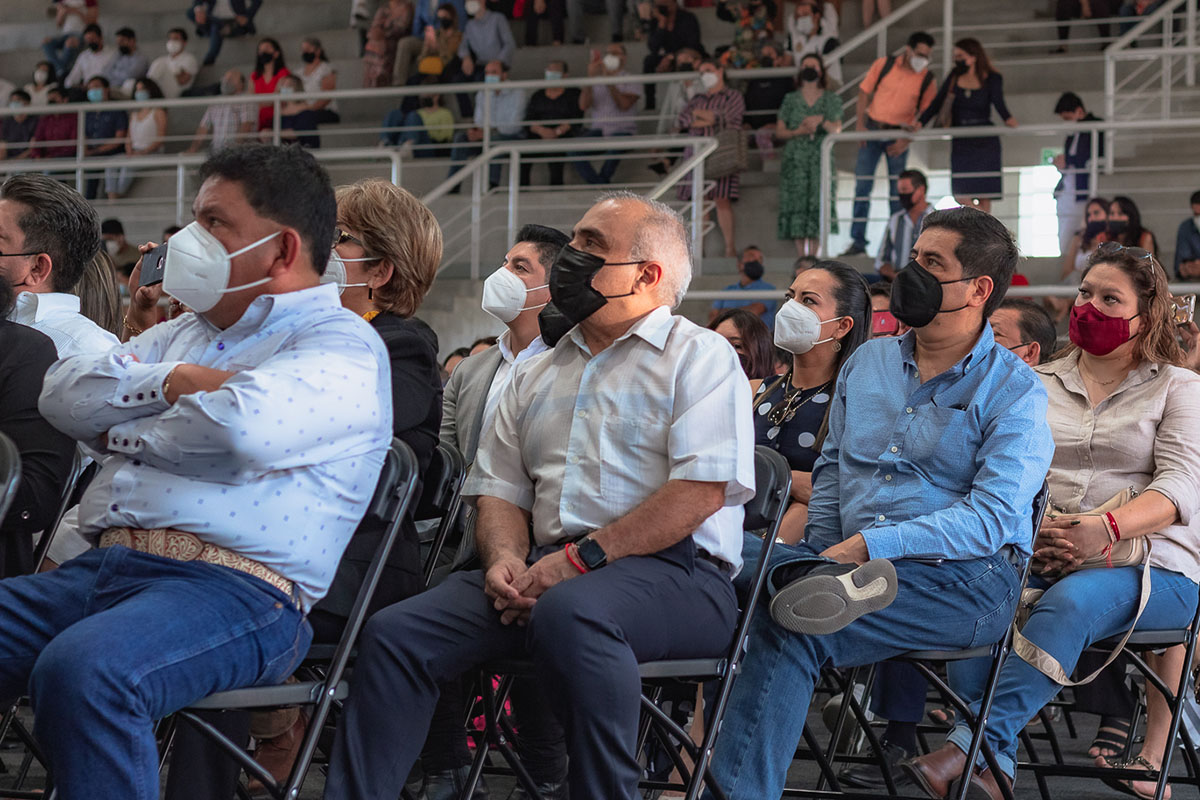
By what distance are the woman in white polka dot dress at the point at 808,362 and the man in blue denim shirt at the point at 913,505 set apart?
0.43 m

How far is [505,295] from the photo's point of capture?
3.62 meters

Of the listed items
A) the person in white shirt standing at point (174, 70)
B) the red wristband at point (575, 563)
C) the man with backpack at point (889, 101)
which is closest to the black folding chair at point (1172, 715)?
the red wristband at point (575, 563)

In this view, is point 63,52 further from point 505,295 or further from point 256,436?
point 256,436

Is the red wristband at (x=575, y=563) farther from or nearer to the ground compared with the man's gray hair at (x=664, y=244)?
nearer to the ground

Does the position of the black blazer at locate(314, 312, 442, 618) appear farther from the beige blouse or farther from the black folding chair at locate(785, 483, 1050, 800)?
the beige blouse

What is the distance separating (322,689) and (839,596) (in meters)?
0.94

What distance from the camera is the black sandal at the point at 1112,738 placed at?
365 centimetres

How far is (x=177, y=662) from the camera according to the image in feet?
6.39

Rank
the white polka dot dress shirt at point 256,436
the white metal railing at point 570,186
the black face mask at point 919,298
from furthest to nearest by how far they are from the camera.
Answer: the white metal railing at point 570,186 < the black face mask at point 919,298 < the white polka dot dress shirt at point 256,436

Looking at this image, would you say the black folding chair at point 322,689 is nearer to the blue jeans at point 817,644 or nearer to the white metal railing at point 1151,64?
the blue jeans at point 817,644

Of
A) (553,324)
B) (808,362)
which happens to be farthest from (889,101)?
(553,324)

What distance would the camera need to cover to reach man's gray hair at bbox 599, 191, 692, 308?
8.83ft

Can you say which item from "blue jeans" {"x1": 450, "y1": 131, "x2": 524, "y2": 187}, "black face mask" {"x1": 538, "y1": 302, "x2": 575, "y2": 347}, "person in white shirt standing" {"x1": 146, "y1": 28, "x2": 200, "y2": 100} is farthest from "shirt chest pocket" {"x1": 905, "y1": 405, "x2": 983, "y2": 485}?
"person in white shirt standing" {"x1": 146, "y1": 28, "x2": 200, "y2": 100}

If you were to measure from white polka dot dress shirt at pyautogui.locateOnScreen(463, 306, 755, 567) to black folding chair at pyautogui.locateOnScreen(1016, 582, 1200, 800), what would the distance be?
3.55 ft
